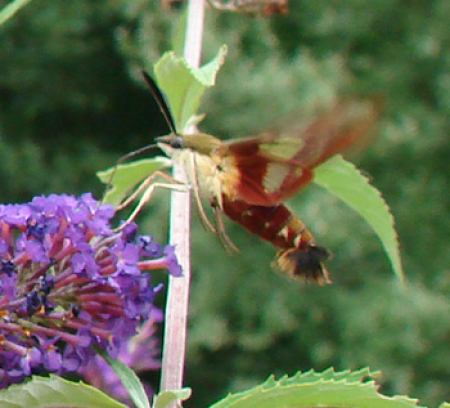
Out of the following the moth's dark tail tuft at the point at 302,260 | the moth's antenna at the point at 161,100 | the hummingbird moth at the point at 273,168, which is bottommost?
the moth's dark tail tuft at the point at 302,260

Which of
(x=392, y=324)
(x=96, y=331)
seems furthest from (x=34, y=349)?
(x=392, y=324)

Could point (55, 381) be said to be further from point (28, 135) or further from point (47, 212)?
point (28, 135)

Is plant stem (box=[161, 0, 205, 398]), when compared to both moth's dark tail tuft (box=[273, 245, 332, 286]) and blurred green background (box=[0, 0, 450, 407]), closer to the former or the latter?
moth's dark tail tuft (box=[273, 245, 332, 286])

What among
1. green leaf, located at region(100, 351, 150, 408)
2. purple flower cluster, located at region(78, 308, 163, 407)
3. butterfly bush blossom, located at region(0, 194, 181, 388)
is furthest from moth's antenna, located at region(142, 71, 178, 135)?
purple flower cluster, located at region(78, 308, 163, 407)

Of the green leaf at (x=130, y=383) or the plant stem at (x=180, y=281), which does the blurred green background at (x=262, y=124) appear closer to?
the plant stem at (x=180, y=281)

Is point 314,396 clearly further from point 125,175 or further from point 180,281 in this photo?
point 125,175

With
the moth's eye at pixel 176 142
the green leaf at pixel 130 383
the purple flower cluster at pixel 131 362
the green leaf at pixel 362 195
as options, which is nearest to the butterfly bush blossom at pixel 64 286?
the green leaf at pixel 130 383
